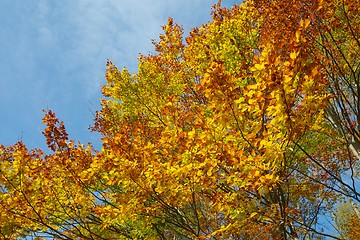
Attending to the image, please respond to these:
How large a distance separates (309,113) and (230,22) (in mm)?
3916

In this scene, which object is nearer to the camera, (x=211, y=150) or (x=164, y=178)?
(x=211, y=150)

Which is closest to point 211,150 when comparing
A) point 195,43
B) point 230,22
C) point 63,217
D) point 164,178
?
point 164,178

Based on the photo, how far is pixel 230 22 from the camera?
6012 millimetres

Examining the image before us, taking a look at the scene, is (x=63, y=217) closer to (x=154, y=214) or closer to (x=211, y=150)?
(x=154, y=214)

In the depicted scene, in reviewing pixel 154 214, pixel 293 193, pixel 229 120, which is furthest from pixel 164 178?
pixel 293 193

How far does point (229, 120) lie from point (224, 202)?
124 centimetres

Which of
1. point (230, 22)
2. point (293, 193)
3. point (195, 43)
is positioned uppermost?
point (195, 43)

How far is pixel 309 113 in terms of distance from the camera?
103 inches

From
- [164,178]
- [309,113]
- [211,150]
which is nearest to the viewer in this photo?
[309,113]

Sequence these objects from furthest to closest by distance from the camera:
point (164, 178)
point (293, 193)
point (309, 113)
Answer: point (293, 193)
point (164, 178)
point (309, 113)

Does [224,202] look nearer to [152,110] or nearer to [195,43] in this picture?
[152,110]

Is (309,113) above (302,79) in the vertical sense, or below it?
below

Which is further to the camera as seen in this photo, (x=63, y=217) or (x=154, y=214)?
(x=63, y=217)

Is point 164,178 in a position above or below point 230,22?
below
